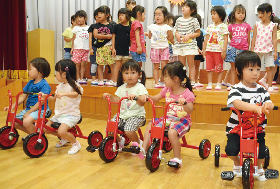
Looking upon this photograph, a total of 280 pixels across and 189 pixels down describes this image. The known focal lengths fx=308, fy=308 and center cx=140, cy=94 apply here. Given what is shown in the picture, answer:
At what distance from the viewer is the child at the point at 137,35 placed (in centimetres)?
457

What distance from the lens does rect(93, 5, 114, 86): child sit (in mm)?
4945

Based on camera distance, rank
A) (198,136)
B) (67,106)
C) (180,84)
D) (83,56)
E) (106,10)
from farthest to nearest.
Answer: (83,56), (106,10), (198,136), (67,106), (180,84)

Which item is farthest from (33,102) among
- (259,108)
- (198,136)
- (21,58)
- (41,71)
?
(21,58)

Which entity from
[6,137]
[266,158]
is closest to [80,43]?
[6,137]

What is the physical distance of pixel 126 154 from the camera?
3.03 m

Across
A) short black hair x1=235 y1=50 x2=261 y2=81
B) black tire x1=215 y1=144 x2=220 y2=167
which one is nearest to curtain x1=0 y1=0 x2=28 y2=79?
black tire x1=215 y1=144 x2=220 y2=167

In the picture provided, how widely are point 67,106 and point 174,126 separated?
1.16 m

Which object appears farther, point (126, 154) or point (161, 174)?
point (126, 154)

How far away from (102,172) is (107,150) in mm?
251

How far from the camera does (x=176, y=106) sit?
2742 millimetres

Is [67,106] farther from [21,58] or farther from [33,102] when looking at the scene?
[21,58]

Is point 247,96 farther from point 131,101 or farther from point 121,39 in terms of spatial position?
point 121,39

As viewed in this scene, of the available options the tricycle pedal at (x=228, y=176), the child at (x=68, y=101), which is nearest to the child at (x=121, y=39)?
the child at (x=68, y=101)

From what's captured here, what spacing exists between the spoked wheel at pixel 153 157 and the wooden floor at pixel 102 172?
56mm
